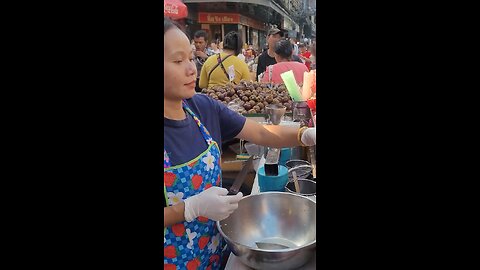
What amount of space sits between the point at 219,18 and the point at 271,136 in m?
15.6

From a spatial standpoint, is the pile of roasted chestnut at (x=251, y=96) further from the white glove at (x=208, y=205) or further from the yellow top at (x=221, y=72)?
the white glove at (x=208, y=205)

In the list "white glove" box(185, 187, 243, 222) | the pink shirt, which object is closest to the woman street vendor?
"white glove" box(185, 187, 243, 222)

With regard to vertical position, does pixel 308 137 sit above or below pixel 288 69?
below

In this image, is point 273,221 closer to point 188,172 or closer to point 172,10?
point 188,172

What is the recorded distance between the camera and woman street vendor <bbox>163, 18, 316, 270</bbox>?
3.28 ft

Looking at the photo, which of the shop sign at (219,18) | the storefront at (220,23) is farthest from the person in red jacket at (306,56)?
the shop sign at (219,18)

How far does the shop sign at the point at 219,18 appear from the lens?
15.9 metres

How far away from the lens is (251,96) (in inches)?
114

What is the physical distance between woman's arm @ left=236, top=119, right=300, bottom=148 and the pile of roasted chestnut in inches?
44.4

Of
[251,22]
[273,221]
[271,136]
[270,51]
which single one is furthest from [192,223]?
[251,22]

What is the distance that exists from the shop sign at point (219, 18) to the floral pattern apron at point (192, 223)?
51.6ft

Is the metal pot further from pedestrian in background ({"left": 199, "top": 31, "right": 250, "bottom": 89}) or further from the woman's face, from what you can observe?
pedestrian in background ({"left": 199, "top": 31, "right": 250, "bottom": 89})
